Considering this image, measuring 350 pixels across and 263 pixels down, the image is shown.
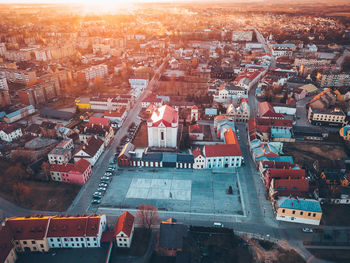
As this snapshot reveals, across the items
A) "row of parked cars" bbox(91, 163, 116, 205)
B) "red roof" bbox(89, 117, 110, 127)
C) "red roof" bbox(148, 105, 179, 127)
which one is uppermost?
"red roof" bbox(148, 105, 179, 127)

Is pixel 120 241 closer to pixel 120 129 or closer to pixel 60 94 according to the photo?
pixel 120 129

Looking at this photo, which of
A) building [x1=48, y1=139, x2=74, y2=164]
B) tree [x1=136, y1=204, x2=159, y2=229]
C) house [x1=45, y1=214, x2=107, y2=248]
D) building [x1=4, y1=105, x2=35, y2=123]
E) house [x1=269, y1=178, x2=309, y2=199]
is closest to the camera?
house [x1=45, y1=214, x2=107, y2=248]

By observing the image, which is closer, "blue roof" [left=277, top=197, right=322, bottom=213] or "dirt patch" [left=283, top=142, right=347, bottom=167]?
"blue roof" [left=277, top=197, right=322, bottom=213]

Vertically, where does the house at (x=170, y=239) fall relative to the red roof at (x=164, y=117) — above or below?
below

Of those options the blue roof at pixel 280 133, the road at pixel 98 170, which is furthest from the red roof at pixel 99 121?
the blue roof at pixel 280 133

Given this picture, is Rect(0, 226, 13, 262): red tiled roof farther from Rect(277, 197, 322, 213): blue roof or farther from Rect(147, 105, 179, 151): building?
Rect(277, 197, 322, 213): blue roof

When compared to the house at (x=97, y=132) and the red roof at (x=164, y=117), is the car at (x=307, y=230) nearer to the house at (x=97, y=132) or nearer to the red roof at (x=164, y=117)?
the red roof at (x=164, y=117)

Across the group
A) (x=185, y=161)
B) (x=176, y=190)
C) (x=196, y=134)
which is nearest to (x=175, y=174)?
(x=185, y=161)

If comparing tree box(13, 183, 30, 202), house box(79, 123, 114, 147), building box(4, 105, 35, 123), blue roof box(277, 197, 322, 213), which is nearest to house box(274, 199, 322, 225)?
blue roof box(277, 197, 322, 213)
